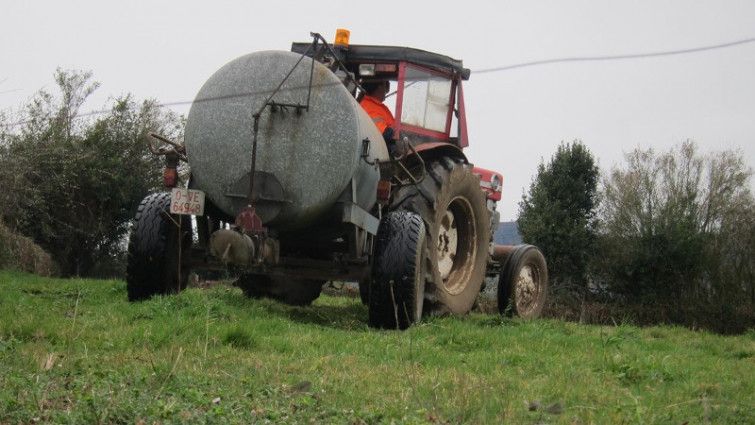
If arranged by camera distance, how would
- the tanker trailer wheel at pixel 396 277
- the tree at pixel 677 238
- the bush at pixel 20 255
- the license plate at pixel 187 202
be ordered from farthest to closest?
the tree at pixel 677 238, the bush at pixel 20 255, the tanker trailer wheel at pixel 396 277, the license plate at pixel 187 202

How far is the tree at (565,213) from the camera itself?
29.1 metres

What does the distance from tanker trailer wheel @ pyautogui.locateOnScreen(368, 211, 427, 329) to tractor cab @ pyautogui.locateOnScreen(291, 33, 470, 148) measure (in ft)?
5.82

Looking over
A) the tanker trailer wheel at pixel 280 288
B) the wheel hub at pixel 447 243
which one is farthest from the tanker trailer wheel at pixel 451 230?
the tanker trailer wheel at pixel 280 288

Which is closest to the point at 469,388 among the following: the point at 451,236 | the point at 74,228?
the point at 451,236

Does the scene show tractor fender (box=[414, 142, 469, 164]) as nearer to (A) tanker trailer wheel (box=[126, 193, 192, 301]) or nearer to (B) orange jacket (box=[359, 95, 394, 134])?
(B) orange jacket (box=[359, 95, 394, 134])

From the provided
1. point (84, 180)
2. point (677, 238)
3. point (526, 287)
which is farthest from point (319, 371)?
point (677, 238)

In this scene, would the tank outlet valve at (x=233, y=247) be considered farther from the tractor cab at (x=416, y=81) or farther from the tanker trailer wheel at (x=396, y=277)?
the tractor cab at (x=416, y=81)

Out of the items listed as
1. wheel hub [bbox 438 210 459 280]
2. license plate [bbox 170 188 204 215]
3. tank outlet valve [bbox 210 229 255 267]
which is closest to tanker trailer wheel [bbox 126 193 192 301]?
license plate [bbox 170 188 204 215]

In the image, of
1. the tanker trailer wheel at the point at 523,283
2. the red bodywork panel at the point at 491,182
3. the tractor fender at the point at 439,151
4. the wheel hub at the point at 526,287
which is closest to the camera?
the tractor fender at the point at 439,151

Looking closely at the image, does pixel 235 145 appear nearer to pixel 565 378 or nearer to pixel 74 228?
pixel 565 378

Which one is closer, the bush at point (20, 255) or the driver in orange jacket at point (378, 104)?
the driver in orange jacket at point (378, 104)

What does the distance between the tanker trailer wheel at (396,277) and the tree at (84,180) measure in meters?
12.5

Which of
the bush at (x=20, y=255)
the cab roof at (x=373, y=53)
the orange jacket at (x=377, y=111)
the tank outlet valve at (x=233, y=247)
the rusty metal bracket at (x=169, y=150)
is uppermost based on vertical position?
the cab roof at (x=373, y=53)

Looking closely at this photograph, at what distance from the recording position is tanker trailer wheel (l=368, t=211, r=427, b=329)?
8234 mm
